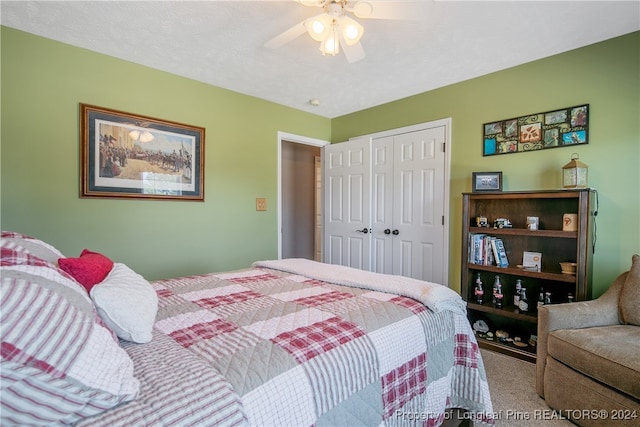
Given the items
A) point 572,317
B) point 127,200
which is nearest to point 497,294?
point 572,317

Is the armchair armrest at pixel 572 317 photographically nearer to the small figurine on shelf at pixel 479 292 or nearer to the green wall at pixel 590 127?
the green wall at pixel 590 127

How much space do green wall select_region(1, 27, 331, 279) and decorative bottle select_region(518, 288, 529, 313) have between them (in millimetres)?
2468

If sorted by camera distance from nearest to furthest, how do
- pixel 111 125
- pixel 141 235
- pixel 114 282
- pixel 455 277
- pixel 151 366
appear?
pixel 151 366 → pixel 114 282 → pixel 111 125 → pixel 141 235 → pixel 455 277

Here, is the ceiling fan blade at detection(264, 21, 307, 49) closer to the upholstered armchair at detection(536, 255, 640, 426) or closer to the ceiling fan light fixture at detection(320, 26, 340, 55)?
the ceiling fan light fixture at detection(320, 26, 340, 55)

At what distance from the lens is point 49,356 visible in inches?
25.9

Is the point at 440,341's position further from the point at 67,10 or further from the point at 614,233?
the point at 67,10

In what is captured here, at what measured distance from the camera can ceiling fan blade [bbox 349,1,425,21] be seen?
160cm

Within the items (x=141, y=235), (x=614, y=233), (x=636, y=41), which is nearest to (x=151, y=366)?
(x=141, y=235)

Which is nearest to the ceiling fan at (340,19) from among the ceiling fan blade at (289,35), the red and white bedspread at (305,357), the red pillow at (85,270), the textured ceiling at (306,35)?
the ceiling fan blade at (289,35)

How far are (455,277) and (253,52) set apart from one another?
272cm

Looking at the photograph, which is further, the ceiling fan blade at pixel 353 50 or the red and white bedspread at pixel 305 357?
the ceiling fan blade at pixel 353 50

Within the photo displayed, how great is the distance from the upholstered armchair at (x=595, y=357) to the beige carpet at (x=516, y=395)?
0.07 m

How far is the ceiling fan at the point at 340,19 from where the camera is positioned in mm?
1641

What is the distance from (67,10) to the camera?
199 centimetres
